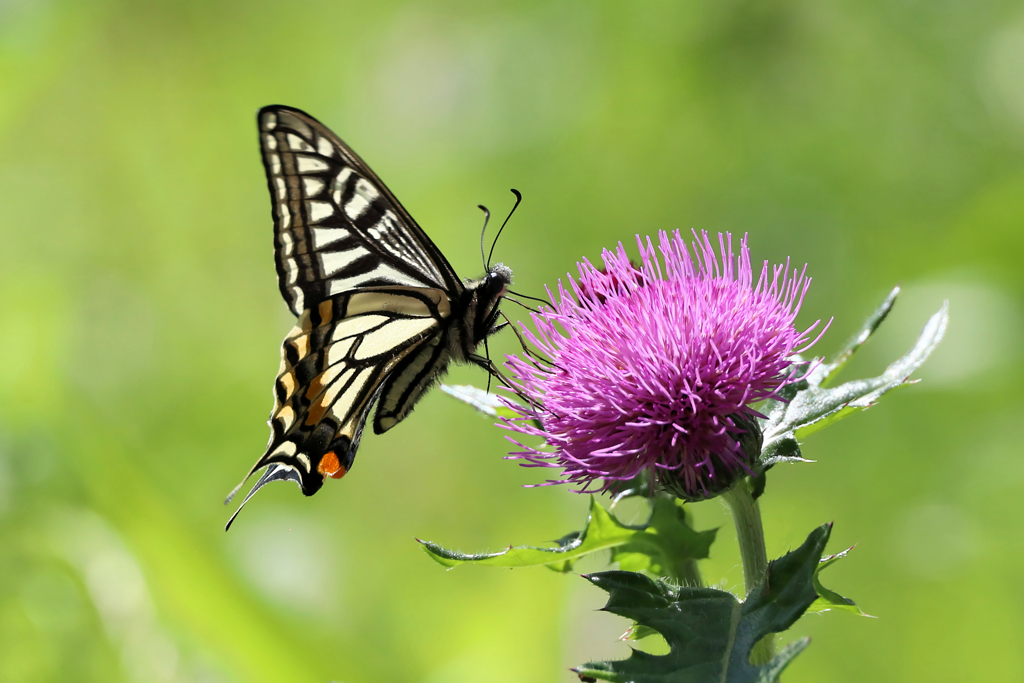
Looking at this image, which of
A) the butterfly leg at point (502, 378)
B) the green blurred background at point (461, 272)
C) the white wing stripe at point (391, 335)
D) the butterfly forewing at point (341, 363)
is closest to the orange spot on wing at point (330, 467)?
the butterfly forewing at point (341, 363)

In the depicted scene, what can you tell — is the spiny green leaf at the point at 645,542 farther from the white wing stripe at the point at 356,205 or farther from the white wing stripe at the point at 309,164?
the white wing stripe at the point at 309,164

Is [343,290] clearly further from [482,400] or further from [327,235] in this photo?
[482,400]

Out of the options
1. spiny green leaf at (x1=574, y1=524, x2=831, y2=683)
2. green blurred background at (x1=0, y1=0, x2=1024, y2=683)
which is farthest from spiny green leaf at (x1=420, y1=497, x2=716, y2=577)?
green blurred background at (x1=0, y1=0, x2=1024, y2=683)

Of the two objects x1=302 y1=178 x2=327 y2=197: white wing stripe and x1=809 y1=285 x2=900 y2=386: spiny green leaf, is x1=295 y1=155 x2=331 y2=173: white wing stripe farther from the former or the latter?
x1=809 y1=285 x2=900 y2=386: spiny green leaf

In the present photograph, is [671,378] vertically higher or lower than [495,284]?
lower

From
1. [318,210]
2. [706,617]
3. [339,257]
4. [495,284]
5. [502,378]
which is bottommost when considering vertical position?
[706,617]

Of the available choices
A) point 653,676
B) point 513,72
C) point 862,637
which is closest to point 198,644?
point 653,676

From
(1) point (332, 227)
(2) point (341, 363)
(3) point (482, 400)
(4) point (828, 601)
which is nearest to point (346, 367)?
(2) point (341, 363)
